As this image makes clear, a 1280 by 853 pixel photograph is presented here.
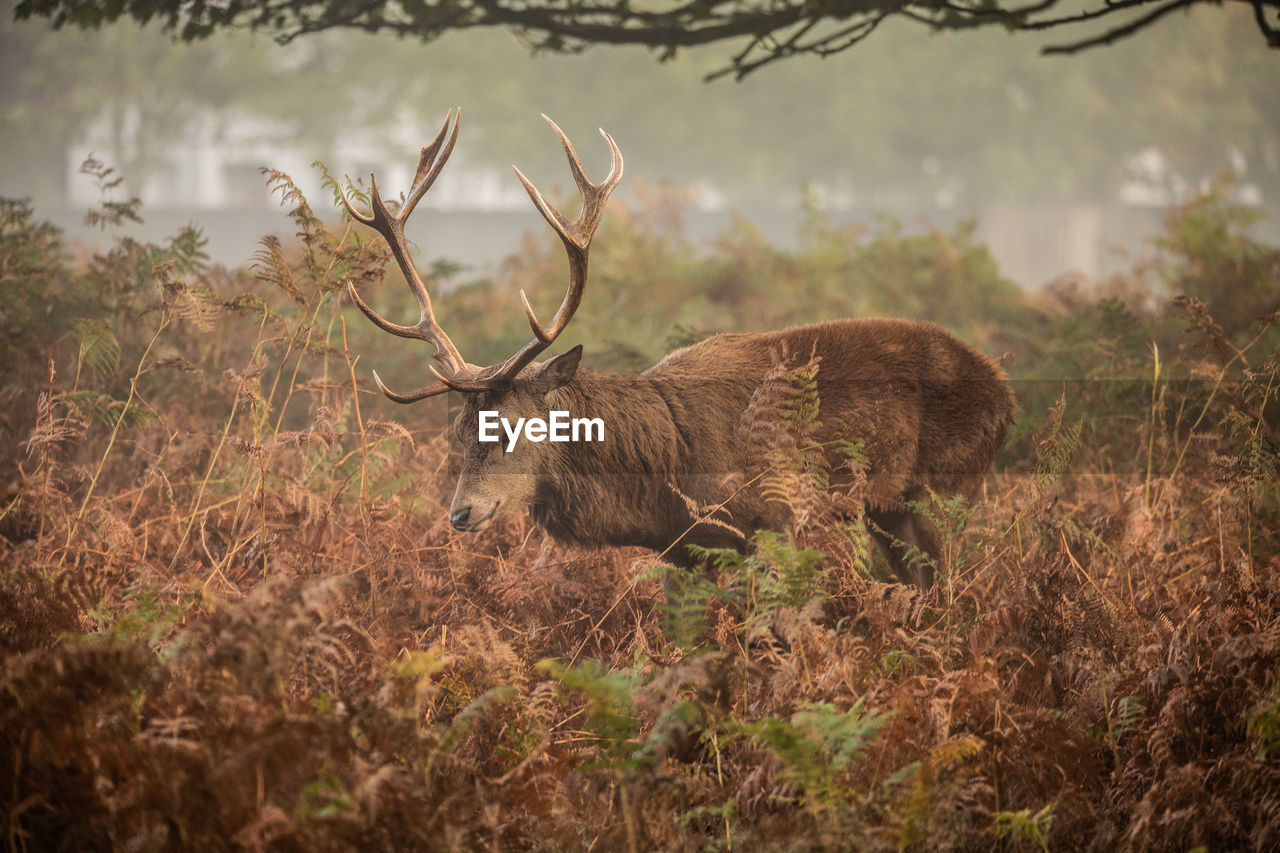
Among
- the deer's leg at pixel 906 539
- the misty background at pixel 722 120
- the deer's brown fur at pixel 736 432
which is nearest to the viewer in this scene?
the deer's brown fur at pixel 736 432

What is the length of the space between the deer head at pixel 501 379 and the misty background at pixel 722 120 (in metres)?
25.6

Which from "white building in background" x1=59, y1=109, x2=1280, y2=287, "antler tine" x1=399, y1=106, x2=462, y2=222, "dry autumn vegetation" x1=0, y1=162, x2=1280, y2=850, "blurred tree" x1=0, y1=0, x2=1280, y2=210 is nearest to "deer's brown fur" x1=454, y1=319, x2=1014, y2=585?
"dry autumn vegetation" x1=0, y1=162, x2=1280, y2=850

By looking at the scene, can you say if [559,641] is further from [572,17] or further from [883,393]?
[572,17]

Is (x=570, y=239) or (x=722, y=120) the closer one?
(x=570, y=239)

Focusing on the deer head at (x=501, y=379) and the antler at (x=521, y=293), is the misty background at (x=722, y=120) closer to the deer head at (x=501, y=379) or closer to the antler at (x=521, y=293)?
the antler at (x=521, y=293)

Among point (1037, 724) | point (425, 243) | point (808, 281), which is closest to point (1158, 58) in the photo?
point (425, 243)

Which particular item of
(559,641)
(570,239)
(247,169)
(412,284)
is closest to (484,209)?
(247,169)

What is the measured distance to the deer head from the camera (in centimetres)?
482

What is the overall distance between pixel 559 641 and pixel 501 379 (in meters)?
1.27

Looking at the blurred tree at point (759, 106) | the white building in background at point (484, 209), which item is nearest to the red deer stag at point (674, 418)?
the white building in background at point (484, 209)

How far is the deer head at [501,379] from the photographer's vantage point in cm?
482

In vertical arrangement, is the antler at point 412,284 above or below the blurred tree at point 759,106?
below

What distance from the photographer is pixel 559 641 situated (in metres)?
4.96

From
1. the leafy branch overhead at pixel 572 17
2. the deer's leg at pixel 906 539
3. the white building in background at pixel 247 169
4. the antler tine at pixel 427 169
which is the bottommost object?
the deer's leg at pixel 906 539
